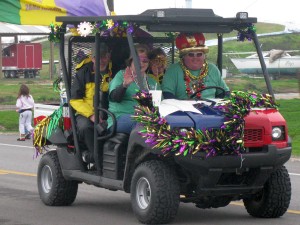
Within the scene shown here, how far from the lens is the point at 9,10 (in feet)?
39.2

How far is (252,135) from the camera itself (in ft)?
32.9

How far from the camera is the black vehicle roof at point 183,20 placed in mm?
10461

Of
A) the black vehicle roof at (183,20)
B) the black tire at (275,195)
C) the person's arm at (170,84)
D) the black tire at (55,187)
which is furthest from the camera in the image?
the black tire at (55,187)

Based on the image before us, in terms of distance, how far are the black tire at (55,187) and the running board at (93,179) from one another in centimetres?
20

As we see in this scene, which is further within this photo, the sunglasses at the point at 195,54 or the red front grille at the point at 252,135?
the sunglasses at the point at 195,54

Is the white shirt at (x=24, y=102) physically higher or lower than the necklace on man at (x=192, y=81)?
lower

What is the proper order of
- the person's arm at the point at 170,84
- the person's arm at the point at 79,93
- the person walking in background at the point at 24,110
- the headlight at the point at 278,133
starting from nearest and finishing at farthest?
the headlight at the point at 278,133, the person's arm at the point at 170,84, the person's arm at the point at 79,93, the person walking in background at the point at 24,110

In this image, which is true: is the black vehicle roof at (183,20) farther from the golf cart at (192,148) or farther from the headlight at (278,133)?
the headlight at (278,133)

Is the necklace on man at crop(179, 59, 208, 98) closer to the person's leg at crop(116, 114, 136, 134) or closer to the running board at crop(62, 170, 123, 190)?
the person's leg at crop(116, 114, 136, 134)

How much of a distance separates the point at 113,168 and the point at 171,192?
3.59ft

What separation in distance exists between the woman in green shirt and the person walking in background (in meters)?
15.6

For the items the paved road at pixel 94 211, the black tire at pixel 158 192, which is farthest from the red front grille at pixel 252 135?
the paved road at pixel 94 211

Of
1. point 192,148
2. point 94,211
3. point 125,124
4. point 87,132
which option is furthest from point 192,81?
point 94,211

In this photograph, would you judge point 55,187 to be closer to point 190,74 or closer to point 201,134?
point 190,74
